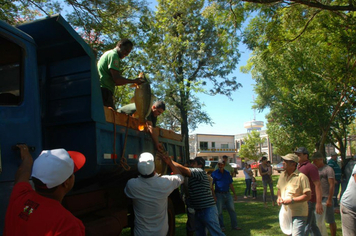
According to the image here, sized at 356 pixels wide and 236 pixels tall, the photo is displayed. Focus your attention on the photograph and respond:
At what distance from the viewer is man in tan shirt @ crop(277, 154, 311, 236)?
13.4ft

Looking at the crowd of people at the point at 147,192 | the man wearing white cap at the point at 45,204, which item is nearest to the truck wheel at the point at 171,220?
the crowd of people at the point at 147,192

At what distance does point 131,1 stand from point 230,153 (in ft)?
178

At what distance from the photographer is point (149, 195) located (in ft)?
11.3

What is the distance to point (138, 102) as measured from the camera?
13.2 feet

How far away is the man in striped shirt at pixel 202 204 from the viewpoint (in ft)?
14.1

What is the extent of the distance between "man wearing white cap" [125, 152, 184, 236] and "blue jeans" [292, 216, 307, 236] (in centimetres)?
179

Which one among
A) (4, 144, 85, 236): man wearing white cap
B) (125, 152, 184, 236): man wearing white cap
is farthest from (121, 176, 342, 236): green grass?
(4, 144, 85, 236): man wearing white cap

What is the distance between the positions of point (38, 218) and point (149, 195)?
192cm

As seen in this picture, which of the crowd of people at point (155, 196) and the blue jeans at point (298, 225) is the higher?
the crowd of people at point (155, 196)

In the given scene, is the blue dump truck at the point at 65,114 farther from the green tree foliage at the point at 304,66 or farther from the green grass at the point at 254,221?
the green tree foliage at the point at 304,66

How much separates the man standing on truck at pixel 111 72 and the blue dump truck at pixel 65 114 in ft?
1.72

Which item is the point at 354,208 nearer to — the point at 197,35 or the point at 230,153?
the point at 197,35

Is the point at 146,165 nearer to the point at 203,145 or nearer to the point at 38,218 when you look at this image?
the point at 38,218

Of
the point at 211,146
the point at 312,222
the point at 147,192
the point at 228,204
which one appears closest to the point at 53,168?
the point at 147,192
